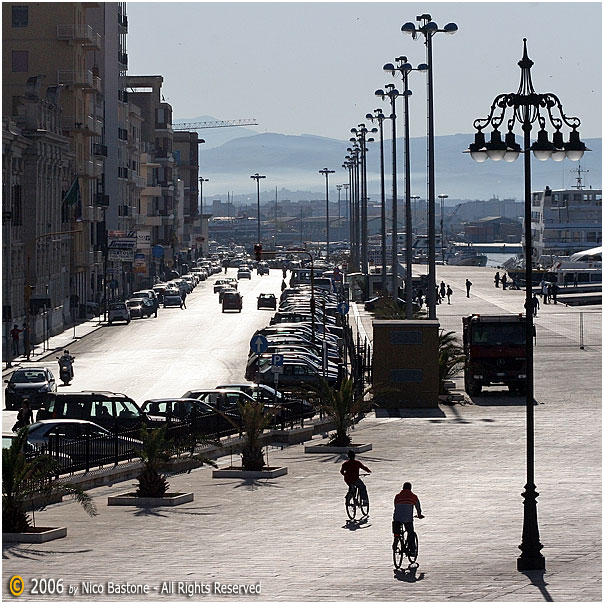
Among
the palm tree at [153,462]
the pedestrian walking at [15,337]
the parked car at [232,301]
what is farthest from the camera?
the parked car at [232,301]

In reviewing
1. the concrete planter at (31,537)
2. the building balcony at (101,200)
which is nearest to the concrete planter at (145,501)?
the concrete planter at (31,537)

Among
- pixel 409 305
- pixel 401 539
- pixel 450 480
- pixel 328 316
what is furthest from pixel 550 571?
pixel 328 316

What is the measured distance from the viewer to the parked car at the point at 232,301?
342 feet

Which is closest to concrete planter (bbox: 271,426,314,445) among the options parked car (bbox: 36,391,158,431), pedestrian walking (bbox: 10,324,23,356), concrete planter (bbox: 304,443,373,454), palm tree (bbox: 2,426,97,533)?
concrete planter (bbox: 304,443,373,454)

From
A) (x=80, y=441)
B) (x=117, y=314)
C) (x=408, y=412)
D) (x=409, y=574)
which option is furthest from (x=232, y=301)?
(x=409, y=574)

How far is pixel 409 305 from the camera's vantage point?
2463 inches

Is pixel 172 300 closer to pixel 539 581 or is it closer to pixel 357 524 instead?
pixel 357 524

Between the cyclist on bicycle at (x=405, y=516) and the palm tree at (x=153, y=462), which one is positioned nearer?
the cyclist on bicycle at (x=405, y=516)

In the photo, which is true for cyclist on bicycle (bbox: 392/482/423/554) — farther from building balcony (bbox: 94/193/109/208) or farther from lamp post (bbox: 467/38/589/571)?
building balcony (bbox: 94/193/109/208)

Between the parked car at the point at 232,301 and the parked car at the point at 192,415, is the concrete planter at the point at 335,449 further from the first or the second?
the parked car at the point at 232,301

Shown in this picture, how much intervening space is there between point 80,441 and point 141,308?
73.1 metres

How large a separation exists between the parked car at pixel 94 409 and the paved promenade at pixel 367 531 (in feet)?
11.3

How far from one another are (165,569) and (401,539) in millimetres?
3185

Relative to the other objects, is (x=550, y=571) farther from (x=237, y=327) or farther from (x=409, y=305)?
(x=237, y=327)
